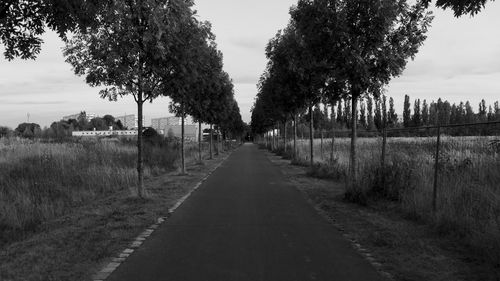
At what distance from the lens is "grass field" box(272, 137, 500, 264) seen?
837 cm

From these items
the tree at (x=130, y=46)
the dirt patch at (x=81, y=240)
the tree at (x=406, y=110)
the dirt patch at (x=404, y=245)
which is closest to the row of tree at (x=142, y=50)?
the tree at (x=130, y=46)

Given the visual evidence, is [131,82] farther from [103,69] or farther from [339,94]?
[339,94]

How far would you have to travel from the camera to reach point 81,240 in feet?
27.8

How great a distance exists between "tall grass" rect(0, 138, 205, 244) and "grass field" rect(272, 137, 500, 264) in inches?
311

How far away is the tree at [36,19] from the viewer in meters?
6.77

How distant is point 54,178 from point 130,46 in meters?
6.08

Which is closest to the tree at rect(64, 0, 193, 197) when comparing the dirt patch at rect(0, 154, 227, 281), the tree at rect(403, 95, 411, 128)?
the dirt patch at rect(0, 154, 227, 281)

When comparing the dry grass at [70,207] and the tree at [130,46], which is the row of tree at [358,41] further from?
the dry grass at [70,207]

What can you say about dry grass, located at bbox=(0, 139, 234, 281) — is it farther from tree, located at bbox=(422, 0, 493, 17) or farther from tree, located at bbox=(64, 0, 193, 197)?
tree, located at bbox=(422, 0, 493, 17)

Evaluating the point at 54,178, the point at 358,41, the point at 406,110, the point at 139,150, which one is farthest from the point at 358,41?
the point at 406,110

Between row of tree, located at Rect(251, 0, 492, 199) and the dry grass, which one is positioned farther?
row of tree, located at Rect(251, 0, 492, 199)

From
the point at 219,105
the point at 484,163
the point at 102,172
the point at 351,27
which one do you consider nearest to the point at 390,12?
the point at 351,27

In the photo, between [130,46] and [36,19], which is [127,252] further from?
[130,46]

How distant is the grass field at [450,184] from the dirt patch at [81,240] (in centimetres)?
543
